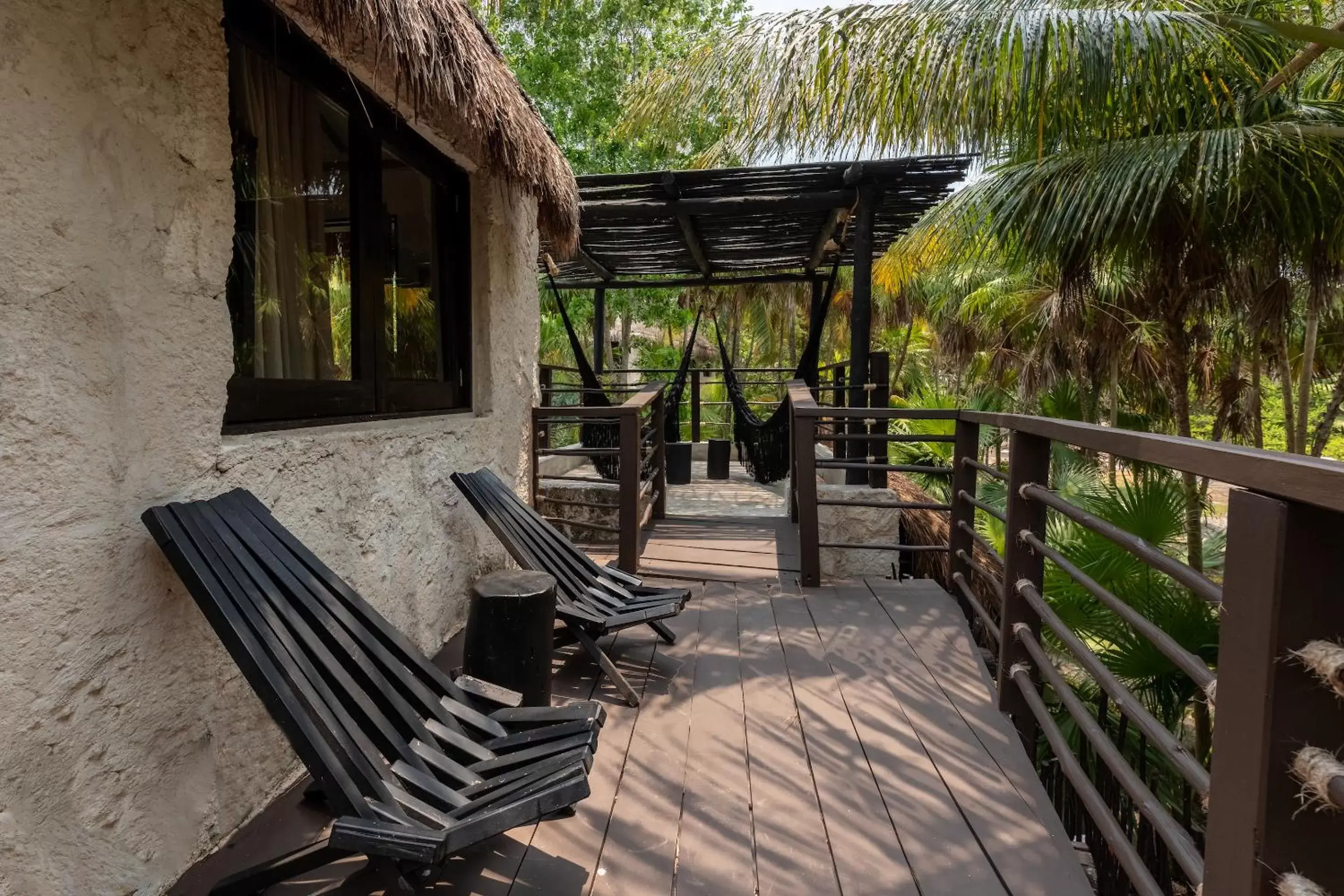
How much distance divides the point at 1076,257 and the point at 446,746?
15.6ft

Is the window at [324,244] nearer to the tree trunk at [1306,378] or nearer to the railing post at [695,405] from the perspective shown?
the railing post at [695,405]

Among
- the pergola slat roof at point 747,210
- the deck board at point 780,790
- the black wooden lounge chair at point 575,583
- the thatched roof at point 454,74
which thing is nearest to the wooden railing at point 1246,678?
the deck board at point 780,790

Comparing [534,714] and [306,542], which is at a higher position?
[306,542]

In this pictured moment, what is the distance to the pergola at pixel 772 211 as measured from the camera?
3480 mm

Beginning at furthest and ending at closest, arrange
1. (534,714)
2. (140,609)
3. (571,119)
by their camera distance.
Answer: (571,119) → (534,714) → (140,609)

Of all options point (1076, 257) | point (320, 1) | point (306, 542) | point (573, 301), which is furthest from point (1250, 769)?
point (573, 301)

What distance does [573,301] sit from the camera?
10.2 m

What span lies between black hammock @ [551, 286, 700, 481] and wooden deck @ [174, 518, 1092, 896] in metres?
2.09

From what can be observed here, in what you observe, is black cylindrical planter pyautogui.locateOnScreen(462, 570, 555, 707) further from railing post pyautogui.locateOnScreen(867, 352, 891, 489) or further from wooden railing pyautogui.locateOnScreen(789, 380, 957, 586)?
railing post pyautogui.locateOnScreen(867, 352, 891, 489)

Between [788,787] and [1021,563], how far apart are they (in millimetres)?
840

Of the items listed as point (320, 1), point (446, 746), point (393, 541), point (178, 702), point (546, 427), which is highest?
point (320, 1)

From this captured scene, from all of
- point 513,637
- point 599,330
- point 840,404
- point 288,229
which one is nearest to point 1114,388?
point 840,404

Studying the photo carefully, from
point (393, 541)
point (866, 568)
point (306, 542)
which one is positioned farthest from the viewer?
point (866, 568)

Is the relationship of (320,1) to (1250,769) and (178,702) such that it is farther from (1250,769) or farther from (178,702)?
(1250,769)
